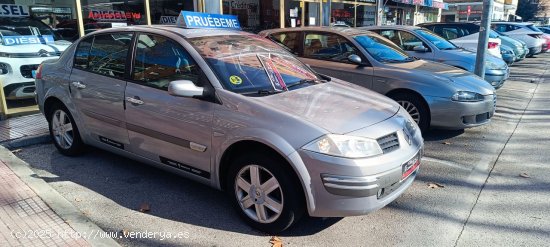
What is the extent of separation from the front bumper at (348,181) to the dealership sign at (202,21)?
2373mm

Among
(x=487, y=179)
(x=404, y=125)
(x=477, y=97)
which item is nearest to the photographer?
(x=404, y=125)

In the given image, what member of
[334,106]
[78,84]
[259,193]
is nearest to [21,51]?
[78,84]

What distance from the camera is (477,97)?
5676 mm

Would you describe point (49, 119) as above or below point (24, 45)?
below

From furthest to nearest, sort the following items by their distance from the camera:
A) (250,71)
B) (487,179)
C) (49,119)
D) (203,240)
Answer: (49,119) < (487,179) < (250,71) < (203,240)

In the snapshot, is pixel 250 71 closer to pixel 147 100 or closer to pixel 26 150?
pixel 147 100

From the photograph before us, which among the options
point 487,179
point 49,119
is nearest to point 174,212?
point 49,119

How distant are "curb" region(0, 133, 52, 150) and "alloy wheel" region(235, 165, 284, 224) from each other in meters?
3.59

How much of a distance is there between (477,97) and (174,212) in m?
4.30

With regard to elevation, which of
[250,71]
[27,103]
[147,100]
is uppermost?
[250,71]

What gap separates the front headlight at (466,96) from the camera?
18.2 ft

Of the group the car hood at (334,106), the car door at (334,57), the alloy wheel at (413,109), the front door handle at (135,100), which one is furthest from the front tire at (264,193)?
the car door at (334,57)

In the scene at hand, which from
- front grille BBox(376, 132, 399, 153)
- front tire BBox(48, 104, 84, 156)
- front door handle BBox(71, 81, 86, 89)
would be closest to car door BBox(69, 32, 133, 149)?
front door handle BBox(71, 81, 86, 89)

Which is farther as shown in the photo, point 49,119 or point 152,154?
point 49,119
